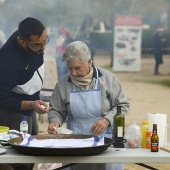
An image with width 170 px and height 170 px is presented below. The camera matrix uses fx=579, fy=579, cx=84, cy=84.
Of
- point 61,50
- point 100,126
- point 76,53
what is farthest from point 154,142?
point 61,50

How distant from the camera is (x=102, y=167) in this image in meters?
4.53

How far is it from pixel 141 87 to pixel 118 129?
13.2 metres

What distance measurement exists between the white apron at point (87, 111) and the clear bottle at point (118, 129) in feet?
0.96

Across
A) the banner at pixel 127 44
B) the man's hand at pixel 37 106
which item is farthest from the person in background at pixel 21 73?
the banner at pixel 127 44

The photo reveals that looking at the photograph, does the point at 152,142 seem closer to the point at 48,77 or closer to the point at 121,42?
the point at 48,77

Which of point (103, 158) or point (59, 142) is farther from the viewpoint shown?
point (59, 142)

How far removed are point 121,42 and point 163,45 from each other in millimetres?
1931

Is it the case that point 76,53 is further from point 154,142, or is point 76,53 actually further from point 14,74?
point 154,142

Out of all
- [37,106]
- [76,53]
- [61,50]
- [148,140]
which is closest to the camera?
[148,140]

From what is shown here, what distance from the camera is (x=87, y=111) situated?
4562mm

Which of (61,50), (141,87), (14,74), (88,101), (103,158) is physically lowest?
(103,158)

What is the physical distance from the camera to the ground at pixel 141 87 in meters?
10.1

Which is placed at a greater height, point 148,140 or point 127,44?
point 127,44

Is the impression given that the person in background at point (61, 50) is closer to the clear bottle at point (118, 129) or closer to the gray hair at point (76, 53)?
the gray hair at point (76, 53)
